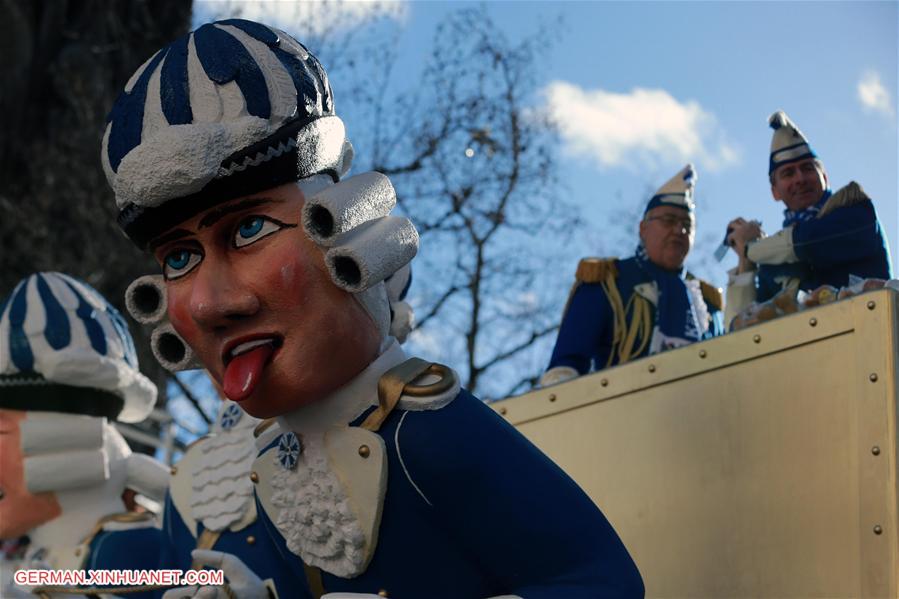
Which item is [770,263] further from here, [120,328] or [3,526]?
[3,526]

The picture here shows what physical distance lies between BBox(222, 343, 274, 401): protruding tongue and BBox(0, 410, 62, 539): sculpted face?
1.73 meters

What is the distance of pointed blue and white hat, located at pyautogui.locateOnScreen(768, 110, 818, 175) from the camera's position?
4.12 metres

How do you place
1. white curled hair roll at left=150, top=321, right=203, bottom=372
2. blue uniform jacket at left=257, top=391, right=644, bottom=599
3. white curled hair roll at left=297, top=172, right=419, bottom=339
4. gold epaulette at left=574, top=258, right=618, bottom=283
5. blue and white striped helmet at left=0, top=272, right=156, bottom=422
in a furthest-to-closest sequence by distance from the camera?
gold epaulette at left=574, top=258, right=618, bottom=283
blue and white striped helmet at left=0, top=272, right=156, bottom=422
white curled hair roll at left=150, top=321, right=203, bottom=372
white curled hair roll at left=297, top=172, right=419, bottom=339
blue uniform jacket at left=257, top=391, right=644, bottom=599

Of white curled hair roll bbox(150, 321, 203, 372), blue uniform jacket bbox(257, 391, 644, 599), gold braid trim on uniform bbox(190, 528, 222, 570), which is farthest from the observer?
gold braid trim on uniform bbox(190, 528, 222, 570)

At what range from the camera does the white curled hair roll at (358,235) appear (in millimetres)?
2488

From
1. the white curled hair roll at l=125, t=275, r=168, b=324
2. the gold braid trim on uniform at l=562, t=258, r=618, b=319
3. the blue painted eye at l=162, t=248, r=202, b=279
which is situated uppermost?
the gold braid trim on uniform at l=562, t=258, r=618, b=319

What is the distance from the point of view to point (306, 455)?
8.52 ft

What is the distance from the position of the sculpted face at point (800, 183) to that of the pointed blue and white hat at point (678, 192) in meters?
Answer: 0.51

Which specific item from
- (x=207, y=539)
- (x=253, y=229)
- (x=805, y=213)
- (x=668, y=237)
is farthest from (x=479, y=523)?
(x=668, y=237)

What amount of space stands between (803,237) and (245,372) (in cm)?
198

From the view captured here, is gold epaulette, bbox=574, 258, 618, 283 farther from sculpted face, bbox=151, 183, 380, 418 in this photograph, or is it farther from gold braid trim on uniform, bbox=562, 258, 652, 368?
sculpted face, bbox=151, 183, 380, 418

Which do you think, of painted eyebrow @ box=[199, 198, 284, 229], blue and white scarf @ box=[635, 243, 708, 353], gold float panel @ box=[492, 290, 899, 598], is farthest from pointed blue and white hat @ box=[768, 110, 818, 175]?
painted eyebrow @ box=[199, 198, 284, 229]

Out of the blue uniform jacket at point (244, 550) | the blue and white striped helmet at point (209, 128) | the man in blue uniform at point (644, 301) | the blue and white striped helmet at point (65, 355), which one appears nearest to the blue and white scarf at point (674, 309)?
the man in blue uniform at point (644, 301)

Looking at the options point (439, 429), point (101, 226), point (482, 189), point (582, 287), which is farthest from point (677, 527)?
point (101, 226)
